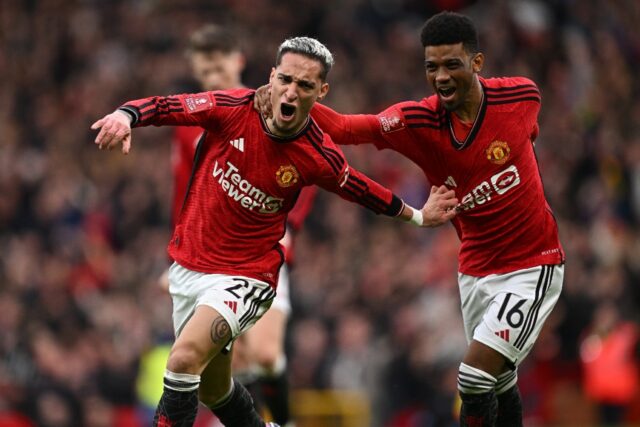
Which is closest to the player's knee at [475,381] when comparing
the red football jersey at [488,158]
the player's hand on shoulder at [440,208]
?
the red football jersey at [488,158]

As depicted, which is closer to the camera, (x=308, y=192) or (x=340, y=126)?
(x=340, y=126)

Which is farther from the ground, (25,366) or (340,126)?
(340,126)

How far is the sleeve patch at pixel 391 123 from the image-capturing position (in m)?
7.25

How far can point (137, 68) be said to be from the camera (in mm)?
17891

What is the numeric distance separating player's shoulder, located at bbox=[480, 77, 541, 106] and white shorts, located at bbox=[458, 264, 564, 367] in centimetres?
97

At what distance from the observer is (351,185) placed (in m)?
6.98

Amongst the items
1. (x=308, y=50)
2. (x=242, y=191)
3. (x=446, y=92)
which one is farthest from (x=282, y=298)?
(x=308, y=50)

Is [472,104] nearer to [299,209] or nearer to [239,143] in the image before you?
[239,143]

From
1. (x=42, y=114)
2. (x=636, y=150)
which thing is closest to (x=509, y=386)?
(x=636, y=150)

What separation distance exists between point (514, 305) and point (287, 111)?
5.57ft

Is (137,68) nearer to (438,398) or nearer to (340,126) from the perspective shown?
(438,398)

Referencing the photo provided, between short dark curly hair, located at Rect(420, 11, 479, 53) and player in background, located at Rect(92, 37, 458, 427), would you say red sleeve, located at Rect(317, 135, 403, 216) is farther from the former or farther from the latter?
short dark curly hair, located at Rect(420, 11, 479, 53)

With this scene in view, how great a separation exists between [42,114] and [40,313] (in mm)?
4322

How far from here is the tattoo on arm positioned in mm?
6707
